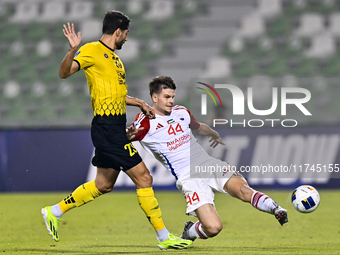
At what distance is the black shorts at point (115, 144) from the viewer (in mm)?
4910

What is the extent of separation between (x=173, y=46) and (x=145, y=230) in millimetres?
9942

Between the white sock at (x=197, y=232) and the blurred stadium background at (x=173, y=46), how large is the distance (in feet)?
28.0

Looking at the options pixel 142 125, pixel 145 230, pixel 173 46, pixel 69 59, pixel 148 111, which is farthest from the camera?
pixel 173 46

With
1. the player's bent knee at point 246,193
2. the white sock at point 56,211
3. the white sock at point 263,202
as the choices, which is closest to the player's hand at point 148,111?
the player's bent knee at point 246,193

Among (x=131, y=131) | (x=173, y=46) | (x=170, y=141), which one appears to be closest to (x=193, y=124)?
(x=170, y=141)

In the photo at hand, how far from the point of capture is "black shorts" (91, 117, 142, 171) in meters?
4.91

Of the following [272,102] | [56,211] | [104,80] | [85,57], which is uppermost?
[85,57]

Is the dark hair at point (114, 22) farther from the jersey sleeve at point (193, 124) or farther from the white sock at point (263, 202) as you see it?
the white sock at point (263, 202)

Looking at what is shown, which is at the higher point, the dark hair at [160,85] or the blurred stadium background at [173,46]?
the dark hair at [160,85]

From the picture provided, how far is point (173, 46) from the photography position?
52.0 ft

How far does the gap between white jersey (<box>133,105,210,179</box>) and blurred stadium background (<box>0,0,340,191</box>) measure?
330 inches

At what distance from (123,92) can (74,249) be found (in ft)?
5.29

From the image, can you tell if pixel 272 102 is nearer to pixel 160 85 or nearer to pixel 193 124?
pixel 193 124

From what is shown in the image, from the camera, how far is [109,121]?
4.95 meters
